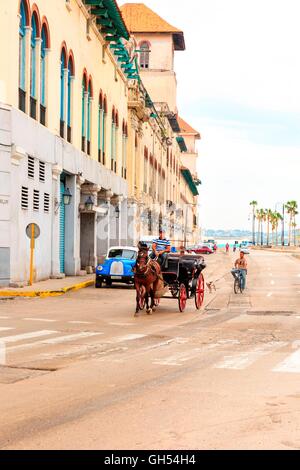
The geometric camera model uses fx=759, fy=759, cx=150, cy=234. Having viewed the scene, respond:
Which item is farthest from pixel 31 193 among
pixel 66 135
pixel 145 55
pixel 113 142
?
pixel 145 55

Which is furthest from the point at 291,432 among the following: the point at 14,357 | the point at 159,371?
the point at 14,357

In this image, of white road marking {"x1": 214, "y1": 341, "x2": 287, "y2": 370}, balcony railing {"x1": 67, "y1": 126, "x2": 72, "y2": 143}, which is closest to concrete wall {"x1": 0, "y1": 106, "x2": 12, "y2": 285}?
balcony railing {"x1": 67, "y1": 126, "x2": 72, "y2": 143}

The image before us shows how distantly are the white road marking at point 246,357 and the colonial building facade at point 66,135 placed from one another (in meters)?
14.2

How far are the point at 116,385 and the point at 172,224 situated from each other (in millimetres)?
87799

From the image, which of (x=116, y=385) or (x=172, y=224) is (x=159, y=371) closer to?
(x=116, y=385)

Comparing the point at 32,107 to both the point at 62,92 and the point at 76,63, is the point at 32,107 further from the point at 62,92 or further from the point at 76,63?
the point at 76,63

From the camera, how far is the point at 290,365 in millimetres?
11375

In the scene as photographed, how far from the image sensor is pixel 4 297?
78.8ft

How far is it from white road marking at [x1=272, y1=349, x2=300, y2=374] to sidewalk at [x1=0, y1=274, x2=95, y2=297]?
14.0 meters

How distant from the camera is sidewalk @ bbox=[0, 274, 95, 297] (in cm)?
2497

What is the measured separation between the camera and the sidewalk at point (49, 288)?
81.9 feet

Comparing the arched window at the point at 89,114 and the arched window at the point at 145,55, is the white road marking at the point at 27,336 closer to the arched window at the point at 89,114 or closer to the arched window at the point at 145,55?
the arched window at the point at 89,114

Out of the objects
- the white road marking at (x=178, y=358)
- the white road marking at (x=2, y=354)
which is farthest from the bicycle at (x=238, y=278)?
the white road marking at (x=2, y=354)

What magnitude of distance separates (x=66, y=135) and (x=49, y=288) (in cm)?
1039
